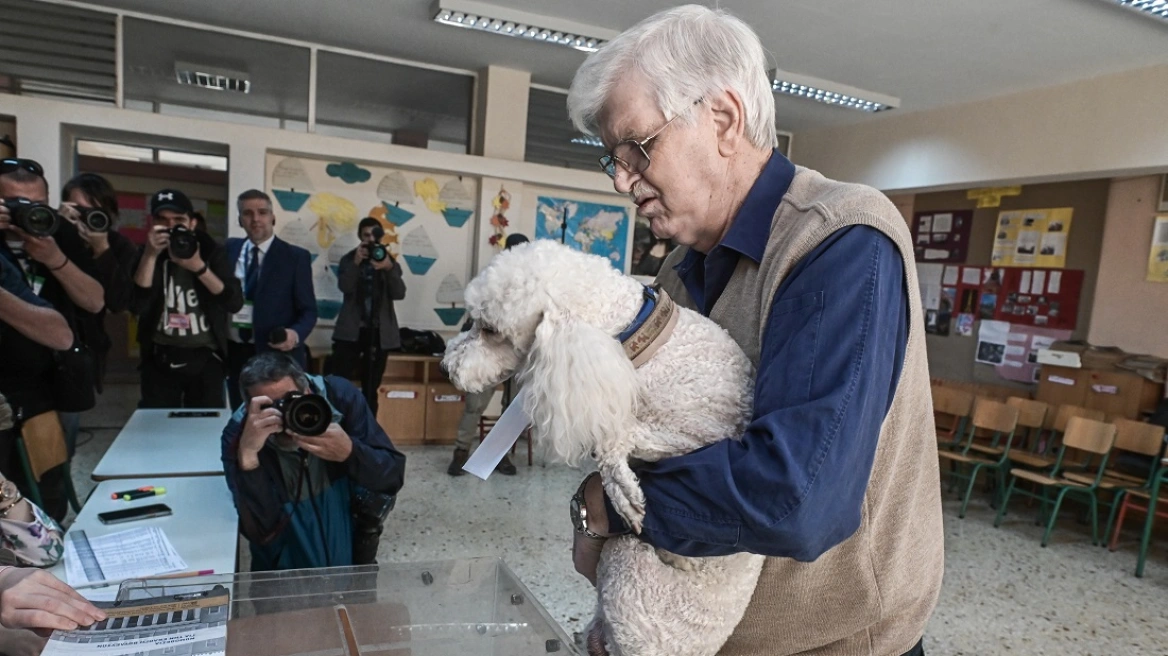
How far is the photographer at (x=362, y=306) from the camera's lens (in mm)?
4648

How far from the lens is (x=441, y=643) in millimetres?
1182

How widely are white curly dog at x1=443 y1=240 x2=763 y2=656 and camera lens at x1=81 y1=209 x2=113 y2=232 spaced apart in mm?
2741

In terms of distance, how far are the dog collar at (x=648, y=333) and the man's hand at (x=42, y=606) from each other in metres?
0.89

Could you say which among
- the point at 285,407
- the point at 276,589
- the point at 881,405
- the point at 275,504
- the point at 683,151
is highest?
the point at 683,151

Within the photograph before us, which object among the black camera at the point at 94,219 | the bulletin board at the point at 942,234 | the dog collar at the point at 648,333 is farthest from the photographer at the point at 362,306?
the bulletin board at the point at 942,234

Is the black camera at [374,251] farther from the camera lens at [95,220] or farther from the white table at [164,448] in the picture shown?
the white table at [164,448]

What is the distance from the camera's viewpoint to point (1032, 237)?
524cm

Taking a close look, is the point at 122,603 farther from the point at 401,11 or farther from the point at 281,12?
the point at 281,12

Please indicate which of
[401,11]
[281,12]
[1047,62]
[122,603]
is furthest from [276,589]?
[1047,62]

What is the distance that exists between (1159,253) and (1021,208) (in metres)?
1.01

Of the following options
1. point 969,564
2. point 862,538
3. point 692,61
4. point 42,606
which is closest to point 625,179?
point 692,61

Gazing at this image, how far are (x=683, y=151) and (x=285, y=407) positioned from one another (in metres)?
1.50

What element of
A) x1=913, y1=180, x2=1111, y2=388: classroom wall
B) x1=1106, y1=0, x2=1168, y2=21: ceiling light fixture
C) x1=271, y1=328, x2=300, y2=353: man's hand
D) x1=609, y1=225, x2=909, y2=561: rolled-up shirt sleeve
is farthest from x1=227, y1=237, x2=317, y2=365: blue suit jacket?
x1=913, y1=180, x2=1111, y2=388: classroom wall

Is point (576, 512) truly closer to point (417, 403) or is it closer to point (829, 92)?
point (417, 403)
